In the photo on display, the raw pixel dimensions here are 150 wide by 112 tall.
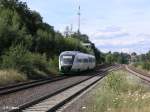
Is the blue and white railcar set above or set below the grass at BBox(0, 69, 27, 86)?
above

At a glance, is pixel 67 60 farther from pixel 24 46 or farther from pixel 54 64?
pixel 54 64

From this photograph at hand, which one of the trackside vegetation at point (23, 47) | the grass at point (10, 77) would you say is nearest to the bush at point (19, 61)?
the trackside vegetation at point (23, 47)

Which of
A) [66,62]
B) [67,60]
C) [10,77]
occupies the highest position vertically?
[67,60]

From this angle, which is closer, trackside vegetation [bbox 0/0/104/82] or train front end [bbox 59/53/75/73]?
trackside vegetation [bbox 0/0/104/82]

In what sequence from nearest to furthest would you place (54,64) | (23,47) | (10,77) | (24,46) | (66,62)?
1. (10,77)
2. (23,47)
3. (24,46)
4. (66,62)
5. (54,64)

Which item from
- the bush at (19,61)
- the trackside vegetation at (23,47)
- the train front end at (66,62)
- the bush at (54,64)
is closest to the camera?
the bush at (19,61)

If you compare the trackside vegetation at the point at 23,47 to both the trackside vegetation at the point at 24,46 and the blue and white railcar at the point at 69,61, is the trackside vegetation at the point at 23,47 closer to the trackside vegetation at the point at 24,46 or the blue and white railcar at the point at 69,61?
the trackside vegetation at the point at 24,46

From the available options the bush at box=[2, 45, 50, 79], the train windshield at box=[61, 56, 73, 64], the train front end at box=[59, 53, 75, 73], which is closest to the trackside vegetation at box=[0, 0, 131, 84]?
the bush at box=[2, 45, 50, 79]

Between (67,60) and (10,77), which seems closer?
(10,77)

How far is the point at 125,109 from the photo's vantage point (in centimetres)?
1509

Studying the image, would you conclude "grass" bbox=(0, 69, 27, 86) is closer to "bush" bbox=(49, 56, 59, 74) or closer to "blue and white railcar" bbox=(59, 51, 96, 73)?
"blue and white railcar" bbox=(59, 51, 96, 73)

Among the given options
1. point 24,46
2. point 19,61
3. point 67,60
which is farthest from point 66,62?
point 19,61

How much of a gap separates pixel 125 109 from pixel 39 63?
41.4 metres

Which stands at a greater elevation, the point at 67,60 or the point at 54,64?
the point at 67,60
